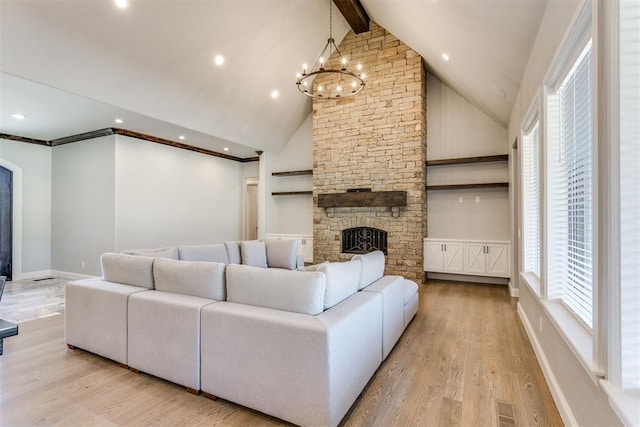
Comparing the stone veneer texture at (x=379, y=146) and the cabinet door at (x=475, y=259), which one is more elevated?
the stone veneer texture at (x=379, y=146)

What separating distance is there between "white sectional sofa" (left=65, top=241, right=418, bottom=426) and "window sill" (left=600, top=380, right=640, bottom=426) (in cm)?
123

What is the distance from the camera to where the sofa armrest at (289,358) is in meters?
1.86

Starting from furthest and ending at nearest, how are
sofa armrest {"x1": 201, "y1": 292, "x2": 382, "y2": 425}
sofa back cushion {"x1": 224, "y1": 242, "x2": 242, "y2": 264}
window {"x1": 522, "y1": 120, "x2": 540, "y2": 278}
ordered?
sofa back cushion {"x1": 224, "y1": 242, "x2": 242, "y2": 264}
window {"x1": 522, "y1": 120, "x2": 540, "y2": 278}
sofa armrest {"x1": 201, "y1": 292, "x2": 382, "y2": 425}

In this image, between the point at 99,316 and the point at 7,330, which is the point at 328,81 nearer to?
the point at 99,316

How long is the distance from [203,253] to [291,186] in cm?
435

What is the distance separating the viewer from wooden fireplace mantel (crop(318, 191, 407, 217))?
6137 mm

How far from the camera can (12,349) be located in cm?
309

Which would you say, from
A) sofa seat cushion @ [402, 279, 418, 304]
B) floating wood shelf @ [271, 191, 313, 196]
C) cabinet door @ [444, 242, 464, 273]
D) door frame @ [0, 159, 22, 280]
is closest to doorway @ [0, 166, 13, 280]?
door frame @ [0, 159, 22, 280]

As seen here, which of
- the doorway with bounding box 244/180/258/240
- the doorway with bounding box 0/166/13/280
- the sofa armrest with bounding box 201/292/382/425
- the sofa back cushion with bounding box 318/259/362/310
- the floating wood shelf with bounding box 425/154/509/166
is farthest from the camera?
the doorway with bounding box 244/180/258/240

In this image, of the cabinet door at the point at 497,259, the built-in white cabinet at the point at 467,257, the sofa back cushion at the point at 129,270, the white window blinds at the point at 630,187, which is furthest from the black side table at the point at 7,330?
the cabinet door at the point at 497,259

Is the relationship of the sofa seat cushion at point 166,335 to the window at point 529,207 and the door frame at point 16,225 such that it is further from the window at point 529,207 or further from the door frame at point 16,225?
the door frame at point 16,225

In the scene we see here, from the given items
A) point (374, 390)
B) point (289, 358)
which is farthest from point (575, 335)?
point (289, 358)

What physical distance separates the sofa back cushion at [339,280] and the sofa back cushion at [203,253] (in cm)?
237

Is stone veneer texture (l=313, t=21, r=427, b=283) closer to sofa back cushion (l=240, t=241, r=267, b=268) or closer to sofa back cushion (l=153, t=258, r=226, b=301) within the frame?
sofa back cushion (l=240, t=241, r=267, b=268)
